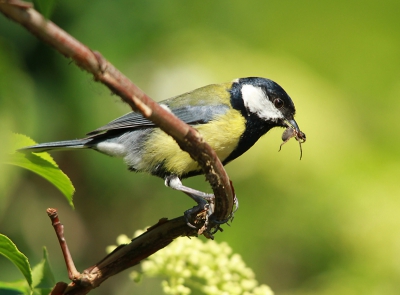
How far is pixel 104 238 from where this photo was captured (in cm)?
382

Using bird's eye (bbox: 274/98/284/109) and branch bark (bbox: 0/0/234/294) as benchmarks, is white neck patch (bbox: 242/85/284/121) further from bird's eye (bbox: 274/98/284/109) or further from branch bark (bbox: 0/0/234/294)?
branch bark (bbox: 0/0/234/294)

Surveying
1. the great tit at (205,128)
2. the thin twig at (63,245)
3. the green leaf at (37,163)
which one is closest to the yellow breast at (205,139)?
the great tit at (205,128)

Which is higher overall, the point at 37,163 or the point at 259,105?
the point at 259,105

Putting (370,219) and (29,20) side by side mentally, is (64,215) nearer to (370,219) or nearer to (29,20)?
(370,219)

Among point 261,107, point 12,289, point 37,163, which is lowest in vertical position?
point 12,289

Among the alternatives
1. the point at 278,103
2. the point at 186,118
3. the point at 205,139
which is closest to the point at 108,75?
the point at 205,139

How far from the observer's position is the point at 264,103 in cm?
262

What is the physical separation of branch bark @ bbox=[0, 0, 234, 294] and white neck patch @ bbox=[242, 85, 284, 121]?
3.59 feet

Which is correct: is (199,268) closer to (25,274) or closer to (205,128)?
(25,274)

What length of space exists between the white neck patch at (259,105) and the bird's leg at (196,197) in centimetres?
50

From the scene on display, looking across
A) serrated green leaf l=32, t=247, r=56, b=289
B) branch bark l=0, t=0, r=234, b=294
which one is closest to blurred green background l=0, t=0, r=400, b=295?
serrated green leaf l=32, t=247, r=56, b=289

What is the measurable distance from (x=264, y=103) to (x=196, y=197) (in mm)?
693

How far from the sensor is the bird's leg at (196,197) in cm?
159

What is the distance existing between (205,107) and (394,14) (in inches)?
66.3
